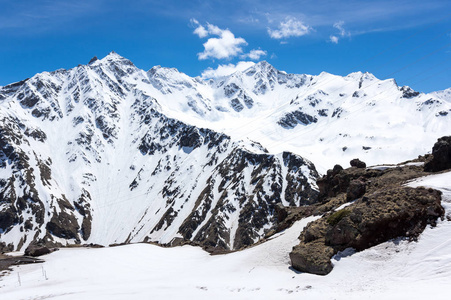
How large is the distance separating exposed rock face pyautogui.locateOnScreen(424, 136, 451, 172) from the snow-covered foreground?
7.23 m

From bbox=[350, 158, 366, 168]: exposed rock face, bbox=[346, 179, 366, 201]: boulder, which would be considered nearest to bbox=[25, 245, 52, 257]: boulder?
bbox=[346, 179, 366, 201]: boulder

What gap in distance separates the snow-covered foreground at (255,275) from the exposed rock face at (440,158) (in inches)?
285

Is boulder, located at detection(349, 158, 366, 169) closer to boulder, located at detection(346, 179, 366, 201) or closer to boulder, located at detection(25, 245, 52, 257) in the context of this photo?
boulder, located at detection(346, 179, 366, 201)

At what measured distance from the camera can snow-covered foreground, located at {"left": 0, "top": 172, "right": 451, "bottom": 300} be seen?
78.3ft

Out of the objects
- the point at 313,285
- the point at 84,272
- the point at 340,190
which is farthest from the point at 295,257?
the point at 84,272

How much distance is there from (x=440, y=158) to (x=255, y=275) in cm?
2847

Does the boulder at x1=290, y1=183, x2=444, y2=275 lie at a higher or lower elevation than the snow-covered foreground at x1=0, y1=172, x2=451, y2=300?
higher

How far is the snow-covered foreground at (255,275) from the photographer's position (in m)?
23.9

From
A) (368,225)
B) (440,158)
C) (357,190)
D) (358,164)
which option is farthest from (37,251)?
(440,158)

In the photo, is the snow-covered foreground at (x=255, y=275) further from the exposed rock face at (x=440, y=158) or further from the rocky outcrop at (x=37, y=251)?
the exposed rock face at (x=440, y=158)

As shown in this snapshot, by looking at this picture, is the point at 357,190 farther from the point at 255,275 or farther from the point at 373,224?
the point at 255,275

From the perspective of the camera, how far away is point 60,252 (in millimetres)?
52781

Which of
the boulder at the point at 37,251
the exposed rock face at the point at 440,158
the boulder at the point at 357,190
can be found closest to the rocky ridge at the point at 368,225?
the boulder at the point at 357,190

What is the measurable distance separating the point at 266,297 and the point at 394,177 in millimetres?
25364
